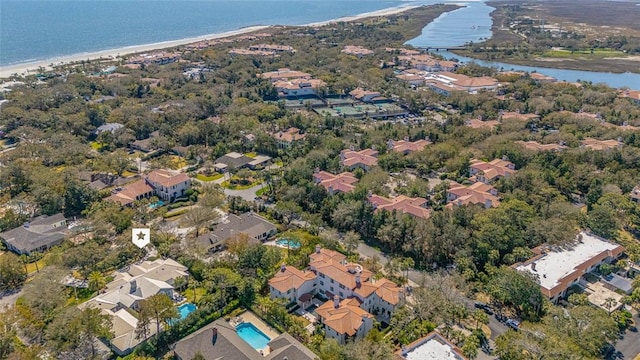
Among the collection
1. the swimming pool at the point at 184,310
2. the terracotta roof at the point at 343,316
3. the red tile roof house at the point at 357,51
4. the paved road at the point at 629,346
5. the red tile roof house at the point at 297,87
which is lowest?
the paved road at the point at 629,346

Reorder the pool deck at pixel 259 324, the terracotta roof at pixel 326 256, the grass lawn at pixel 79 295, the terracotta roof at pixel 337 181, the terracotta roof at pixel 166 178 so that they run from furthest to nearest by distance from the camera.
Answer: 1. the terracotta roof at pixel 166 178
2. the terracotta roof at pixel 337 181
3. the terracotta roof at pixel 326 256
4. the grass lawn at pixel 79 295
5. the pool deck at pixel 259 324

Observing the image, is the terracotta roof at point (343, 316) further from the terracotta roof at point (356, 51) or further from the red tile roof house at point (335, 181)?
the terracotta roof at point (356, 51)

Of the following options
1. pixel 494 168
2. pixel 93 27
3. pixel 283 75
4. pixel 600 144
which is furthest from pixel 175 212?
pixel 93 27

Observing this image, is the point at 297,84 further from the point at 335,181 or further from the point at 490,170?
the point at 490,170

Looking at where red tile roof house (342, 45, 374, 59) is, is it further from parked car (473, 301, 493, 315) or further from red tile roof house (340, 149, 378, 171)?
parked car (473, 301, 493, 315)

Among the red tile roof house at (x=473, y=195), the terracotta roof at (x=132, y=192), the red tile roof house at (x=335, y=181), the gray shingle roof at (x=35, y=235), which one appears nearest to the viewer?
the gray shingle roof at (x=35, y=235)

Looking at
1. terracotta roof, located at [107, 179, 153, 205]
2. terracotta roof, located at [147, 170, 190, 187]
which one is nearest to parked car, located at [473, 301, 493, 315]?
terracotta roof, located at [147, 170, 190, 187]

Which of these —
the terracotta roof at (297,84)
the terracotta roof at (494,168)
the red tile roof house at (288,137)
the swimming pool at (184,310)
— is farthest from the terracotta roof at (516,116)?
the swimming pool at (184,310)
